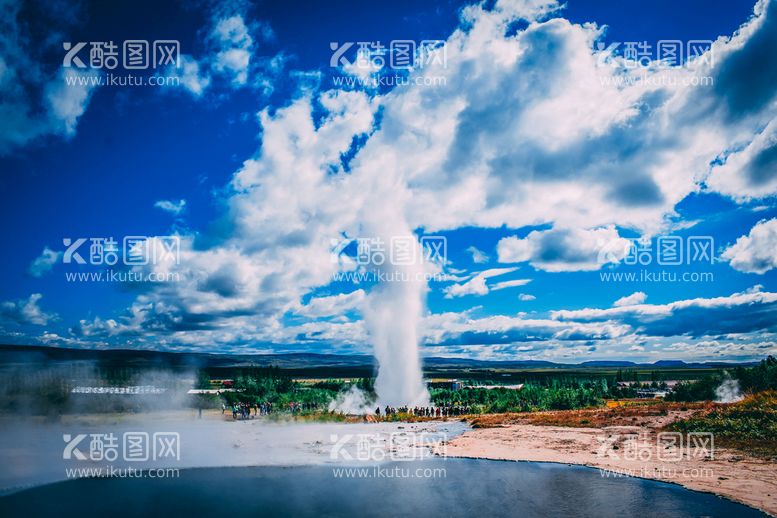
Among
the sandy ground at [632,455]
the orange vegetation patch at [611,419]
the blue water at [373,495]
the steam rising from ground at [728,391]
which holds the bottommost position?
the steam rising from ground at [728,391]

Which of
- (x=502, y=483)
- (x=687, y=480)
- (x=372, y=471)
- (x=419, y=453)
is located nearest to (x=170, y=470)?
(x=372, y=471)

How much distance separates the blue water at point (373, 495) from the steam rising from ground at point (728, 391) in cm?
4507

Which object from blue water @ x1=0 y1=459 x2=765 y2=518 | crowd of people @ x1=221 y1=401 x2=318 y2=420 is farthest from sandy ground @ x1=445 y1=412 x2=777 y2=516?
crowd of people @ x1=221 y1=401 x2=318 y2=420

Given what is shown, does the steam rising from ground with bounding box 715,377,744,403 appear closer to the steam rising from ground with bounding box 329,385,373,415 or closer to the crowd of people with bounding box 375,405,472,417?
the crowd of people with bounding box 375,405,472,417

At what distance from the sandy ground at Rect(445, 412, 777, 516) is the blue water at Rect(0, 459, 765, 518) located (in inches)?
53.6

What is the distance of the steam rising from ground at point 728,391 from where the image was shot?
57.2 m

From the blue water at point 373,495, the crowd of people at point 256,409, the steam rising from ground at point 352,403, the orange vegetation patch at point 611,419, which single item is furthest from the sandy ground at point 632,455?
the crowd of people at point 256,409

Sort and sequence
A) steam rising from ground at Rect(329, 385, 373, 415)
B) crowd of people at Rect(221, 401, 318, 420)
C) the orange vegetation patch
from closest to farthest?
the orange vegetation patch
crowd of people at Rect(221, 401, 318, 420)
steam rising from ground at Rect(329, 385, 373, 415)

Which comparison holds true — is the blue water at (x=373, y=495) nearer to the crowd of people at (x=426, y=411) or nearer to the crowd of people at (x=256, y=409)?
the crowd of people at (x=256, y=409)

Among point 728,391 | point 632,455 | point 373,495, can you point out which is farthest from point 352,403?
point 728,391

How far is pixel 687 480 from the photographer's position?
861 inches

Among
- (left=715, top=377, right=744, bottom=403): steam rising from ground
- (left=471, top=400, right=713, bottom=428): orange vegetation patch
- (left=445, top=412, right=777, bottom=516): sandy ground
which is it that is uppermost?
(left=445, top=412, right=777, bottom=516): sandy ground

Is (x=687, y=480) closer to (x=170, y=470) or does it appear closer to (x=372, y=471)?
(x=372, y=471)

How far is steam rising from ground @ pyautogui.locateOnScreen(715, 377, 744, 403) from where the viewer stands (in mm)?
57156
